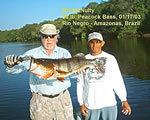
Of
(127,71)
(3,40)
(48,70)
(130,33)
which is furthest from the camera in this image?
(3,40)

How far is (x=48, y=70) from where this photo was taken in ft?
9.83

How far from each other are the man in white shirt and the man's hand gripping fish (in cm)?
Result: 15

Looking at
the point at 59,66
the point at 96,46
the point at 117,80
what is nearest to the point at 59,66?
the point at 59,66

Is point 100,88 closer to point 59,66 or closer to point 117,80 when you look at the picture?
point 117,80

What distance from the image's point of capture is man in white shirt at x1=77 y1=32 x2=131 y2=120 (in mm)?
3285

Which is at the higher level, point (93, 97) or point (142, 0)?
point (142, 0)

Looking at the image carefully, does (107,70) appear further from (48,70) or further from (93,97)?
(48,70)

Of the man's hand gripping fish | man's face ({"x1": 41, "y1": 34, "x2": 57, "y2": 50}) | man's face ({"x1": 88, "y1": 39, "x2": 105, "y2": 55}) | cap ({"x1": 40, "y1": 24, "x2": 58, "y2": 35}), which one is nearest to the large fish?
the man's hand gripping fish

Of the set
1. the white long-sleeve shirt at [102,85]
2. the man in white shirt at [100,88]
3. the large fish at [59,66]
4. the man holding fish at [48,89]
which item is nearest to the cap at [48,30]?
the man holding fish at [48,89]

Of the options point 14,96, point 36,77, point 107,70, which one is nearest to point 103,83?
point 107,70

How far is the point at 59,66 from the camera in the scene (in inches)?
121

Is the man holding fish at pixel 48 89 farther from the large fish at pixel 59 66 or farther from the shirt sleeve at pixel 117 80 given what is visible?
the shirt sleeve at pixel 117 80

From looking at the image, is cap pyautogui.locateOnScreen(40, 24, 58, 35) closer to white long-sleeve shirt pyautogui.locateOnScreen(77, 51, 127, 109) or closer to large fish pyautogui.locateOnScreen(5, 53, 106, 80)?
large fish pyautogui.locateOnScreen(5, 53, 106, 80)

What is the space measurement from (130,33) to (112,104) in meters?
51.2
